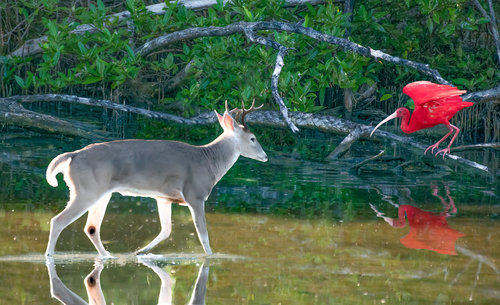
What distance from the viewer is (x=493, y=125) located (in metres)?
12.7

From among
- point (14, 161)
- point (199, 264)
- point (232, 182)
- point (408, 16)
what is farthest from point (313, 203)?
point (408, 16)

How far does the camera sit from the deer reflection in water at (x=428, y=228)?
6.05 m

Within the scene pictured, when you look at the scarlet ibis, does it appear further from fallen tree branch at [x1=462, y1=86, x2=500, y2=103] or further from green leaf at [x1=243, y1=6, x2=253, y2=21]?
green leaf at [x1=243, y1=6, x2=253, y2=21]

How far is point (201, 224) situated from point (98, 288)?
1.31 metres

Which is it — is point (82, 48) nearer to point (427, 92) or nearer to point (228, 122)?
point (228, 122)

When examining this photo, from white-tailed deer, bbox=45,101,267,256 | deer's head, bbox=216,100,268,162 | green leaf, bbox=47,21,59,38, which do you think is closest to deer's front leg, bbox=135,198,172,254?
white-tailed deer, bbox=45,101,267,256

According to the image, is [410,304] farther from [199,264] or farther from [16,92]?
[16,92]

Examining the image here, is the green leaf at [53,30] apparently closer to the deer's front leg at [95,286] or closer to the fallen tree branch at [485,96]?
the fallen tree branch at [485,96]

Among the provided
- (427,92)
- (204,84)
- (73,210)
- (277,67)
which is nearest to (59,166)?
(73,210)

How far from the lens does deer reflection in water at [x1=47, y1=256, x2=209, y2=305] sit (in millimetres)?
4422

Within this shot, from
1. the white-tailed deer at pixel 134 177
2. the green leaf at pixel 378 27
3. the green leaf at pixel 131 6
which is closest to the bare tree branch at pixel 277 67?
the white-tailed deer at pixel 134 177

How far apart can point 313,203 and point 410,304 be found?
3.41 metres

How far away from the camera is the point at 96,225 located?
223 inches

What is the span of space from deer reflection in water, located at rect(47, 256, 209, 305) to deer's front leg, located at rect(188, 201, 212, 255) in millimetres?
356
